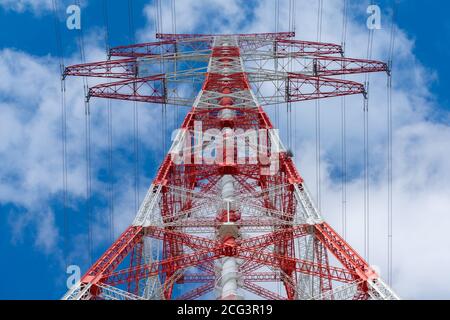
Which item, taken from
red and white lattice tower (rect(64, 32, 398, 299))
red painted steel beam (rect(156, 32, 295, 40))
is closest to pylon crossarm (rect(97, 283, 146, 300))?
red and white lattice tower (rect(64, 32, 398, 299))

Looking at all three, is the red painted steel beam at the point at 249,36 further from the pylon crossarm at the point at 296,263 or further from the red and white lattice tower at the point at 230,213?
the pylon crossarm at the point at 296,263

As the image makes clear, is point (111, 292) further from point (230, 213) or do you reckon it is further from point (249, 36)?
point (249, 36)

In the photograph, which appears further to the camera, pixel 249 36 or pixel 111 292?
pixel 249 36

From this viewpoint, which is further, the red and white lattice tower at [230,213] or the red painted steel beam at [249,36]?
the red painted steel beam at [249,36]

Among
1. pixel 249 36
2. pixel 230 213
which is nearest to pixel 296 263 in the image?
pixel 230 213

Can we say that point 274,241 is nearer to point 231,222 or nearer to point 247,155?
point 231,222

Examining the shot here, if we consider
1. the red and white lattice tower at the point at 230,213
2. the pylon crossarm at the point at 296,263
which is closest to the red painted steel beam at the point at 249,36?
the red and white lattice tower at the point at 230,213

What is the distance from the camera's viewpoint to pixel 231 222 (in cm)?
3086

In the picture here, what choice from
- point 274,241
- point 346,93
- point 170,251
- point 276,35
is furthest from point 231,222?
point 276,35

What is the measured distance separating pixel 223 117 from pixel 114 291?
18827 mm

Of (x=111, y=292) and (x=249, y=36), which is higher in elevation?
(x=249, y=36)

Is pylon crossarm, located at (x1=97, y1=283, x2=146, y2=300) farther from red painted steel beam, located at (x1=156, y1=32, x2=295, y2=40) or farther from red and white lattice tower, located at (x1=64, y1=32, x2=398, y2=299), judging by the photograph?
red painted steel beam, located at (x1=156, y1=32, x2=295, y2=40)
